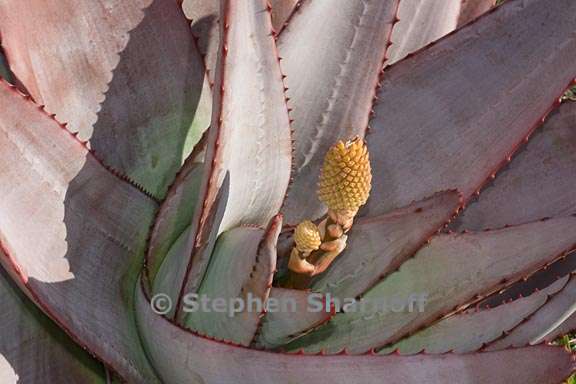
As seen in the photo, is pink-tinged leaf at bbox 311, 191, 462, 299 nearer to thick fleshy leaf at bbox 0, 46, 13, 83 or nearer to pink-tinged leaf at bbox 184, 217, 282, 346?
pink-tinged leaf at bbox 184, 217, 282, 346

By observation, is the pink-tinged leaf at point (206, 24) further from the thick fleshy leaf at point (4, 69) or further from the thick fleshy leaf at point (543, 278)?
the thick fleshy leaf at point (543, 278)

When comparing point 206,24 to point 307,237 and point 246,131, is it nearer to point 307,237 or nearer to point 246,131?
point 246,131

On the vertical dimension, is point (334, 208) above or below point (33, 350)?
above

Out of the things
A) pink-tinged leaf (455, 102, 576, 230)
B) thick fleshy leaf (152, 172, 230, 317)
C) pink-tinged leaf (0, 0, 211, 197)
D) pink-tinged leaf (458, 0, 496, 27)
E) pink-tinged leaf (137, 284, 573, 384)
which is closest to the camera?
pink-tinged leaf (137, 284, 573, 384)

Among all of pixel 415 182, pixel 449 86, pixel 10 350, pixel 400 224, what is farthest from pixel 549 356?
pixel 10 350

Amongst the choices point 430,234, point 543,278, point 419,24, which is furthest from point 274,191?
point 543,278

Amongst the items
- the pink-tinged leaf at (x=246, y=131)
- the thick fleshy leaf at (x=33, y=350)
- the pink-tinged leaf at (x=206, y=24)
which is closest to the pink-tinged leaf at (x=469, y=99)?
the pink-tinged leaf at (x=246, y=131)

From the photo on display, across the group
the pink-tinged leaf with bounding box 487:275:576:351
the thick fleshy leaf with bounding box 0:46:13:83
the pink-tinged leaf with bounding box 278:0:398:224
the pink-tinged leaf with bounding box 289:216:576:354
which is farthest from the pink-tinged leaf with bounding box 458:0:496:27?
the thick fleshy leaf with bounding box 0:46:13:83
